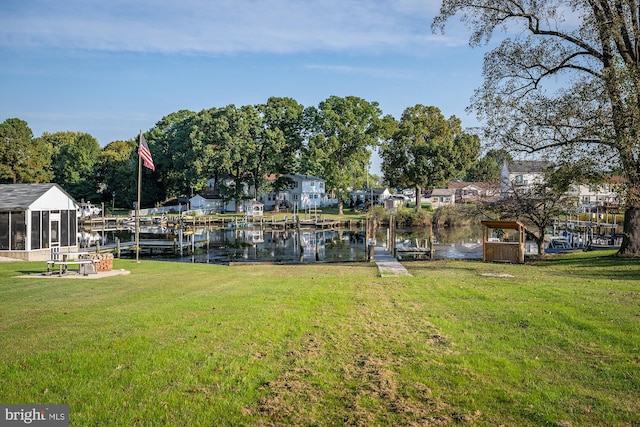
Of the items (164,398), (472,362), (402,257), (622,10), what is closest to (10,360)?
(164,398)

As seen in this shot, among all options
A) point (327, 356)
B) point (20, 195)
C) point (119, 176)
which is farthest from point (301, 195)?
point (327, 356)

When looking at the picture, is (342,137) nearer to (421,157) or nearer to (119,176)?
(421,157)

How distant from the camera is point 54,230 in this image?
1115 inches

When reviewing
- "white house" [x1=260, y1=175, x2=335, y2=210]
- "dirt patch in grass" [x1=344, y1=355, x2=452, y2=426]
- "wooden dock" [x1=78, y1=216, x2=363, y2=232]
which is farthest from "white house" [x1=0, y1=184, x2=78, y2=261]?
"white house" [x1=260, y1=175, x2=335, y2=210]

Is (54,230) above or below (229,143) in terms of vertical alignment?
below

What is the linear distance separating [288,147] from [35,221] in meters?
54.0

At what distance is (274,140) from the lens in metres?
75.5

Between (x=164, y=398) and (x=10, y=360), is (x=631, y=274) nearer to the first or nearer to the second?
(x=164, y=398)

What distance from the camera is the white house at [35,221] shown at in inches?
1036

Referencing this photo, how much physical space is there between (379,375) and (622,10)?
64.7 ft

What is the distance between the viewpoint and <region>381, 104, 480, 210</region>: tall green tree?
→ 71.7 m

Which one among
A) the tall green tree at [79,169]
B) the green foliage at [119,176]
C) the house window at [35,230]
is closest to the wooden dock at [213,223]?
the green foliage at [119,176]

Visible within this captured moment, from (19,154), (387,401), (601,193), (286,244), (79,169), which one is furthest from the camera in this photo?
(79,169)

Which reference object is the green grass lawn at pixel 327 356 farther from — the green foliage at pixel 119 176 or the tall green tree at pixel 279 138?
→ the green foliage at pixel 119 176
